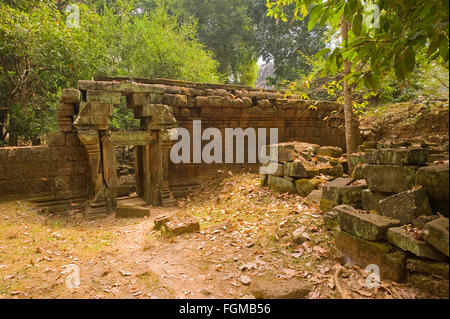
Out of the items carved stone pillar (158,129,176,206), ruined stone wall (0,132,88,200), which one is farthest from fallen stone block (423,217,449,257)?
ruined stone wall (0,132,88,200)

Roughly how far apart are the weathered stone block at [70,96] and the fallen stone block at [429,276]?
24.5ft

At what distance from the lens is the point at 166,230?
4715 millimetres

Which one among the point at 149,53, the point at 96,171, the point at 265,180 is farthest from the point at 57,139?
the point at 149,53

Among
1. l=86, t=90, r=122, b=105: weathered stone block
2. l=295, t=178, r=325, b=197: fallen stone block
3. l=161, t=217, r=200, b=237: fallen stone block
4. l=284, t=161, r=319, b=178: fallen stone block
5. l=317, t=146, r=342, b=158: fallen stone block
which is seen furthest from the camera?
l=317, t=146, r=342, b=158: fallen stone block

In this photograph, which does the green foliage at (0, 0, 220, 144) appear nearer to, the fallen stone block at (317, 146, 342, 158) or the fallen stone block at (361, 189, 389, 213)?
the fallen stone block at (317, 146, 342, 158)

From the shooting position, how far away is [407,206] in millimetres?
2545

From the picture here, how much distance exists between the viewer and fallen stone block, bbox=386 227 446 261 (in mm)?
2107

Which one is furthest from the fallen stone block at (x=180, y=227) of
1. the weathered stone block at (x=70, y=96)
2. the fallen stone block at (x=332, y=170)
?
the weathered stone block at (x=70, y=96)

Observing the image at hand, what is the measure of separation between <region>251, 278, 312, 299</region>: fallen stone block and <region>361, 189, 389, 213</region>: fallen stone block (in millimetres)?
1330

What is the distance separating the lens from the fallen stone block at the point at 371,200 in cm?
313

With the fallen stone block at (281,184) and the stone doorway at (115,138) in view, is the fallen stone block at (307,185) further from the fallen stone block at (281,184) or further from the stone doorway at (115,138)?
the stone doorway at (115,138)

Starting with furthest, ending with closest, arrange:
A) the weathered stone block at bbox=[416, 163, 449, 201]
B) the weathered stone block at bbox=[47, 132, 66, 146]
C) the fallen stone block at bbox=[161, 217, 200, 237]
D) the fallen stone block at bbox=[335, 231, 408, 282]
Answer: the weathered stone block at bbox=[47, 132, 66, 146]
the fallen stone block at bbox=[161, 217, 200, 237]
the fallen stone block at bbox=[335, 231, 408, 282]
the weathered stone block at bbox=[416, 163, 449, 201]
